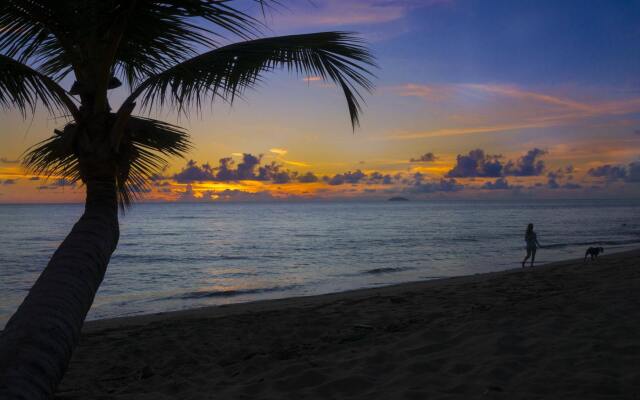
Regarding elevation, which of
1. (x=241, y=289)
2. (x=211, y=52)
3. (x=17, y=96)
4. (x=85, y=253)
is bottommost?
(x=241, y=289)

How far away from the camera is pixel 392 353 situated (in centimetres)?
541

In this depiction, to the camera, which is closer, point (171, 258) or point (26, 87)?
point (26, 87)

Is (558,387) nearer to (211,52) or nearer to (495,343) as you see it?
(495,343)

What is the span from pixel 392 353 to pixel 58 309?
361 cm

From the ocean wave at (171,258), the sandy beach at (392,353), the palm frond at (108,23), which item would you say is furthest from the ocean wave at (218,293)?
the palm frond at (108,23)

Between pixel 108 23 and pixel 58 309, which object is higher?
pixel 108 23

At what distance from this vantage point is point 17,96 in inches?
170

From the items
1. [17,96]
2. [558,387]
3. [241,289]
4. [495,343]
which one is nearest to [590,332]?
[495,343]

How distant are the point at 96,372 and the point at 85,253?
11.6 feet

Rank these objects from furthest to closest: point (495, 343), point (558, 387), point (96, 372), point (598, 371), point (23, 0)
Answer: point (96, 372)
point (495, 343)
point (598, 371)
point (558, 387)
point (23, 0)

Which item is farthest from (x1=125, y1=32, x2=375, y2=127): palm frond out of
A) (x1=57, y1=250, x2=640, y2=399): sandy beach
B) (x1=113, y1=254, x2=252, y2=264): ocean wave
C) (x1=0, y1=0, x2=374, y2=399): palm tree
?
(x1=113, y1=254, x2=252, y2=264): ocean wave

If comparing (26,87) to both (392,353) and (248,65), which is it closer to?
(248,65)

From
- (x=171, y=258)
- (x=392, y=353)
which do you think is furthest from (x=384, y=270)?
(x=392, y=353)

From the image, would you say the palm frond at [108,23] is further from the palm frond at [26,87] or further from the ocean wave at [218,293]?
the ocean wave at [218,293]
